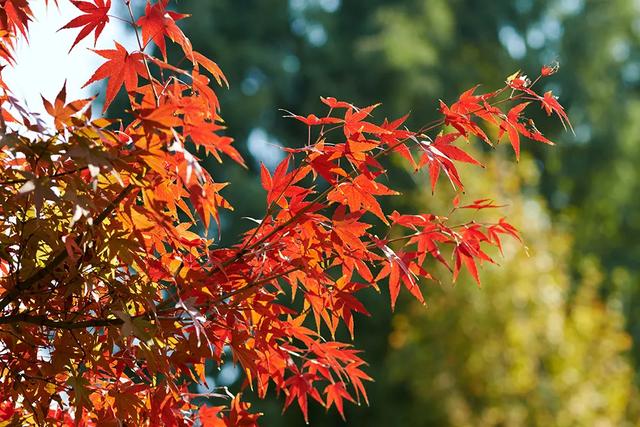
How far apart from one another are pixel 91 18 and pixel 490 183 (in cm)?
696

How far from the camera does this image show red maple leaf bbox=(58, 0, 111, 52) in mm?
1425

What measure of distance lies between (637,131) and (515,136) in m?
A: 13.3

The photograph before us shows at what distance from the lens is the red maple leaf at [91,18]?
1425 mm

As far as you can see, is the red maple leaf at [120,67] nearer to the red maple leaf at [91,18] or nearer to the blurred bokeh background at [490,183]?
the red maple leaf at [91,18]

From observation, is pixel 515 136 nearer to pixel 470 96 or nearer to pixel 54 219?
pixel 470 96

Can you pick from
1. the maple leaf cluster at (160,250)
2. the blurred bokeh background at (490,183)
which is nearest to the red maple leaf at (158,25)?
the maple leaf cluster at (160,250)

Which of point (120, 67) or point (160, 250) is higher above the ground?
point (120, 67)

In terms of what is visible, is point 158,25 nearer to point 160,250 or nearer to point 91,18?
point 91,18

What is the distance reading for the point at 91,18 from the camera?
56.4 inches

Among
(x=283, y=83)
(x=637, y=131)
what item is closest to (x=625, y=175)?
(x=637, y=131)

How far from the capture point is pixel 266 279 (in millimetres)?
1421

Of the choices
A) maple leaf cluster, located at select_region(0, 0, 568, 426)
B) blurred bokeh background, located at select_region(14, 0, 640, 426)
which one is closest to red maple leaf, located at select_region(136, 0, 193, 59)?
maple leaf cluster, located at select_region(0, 0, 568, 426)

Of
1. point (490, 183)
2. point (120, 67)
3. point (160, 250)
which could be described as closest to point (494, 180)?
point (490, 183)

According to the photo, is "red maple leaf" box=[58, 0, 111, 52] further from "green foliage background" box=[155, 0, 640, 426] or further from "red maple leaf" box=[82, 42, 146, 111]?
"green foliage background" box=[155, 0, 640, 426]
